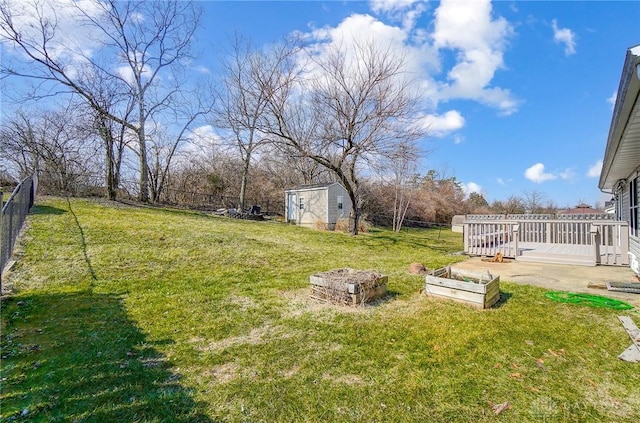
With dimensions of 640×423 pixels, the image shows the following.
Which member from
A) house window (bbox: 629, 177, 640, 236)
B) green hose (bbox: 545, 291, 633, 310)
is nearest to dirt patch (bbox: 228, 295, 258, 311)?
green hose (bbox: 545, 291, 633, 310)

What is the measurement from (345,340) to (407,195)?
23.2 metres

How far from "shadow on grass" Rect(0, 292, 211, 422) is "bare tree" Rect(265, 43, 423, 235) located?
944cm

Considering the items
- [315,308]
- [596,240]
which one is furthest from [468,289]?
[596,240]

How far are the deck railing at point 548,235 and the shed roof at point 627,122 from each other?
1.69 m

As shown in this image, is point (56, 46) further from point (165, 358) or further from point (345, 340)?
point (345, 340)

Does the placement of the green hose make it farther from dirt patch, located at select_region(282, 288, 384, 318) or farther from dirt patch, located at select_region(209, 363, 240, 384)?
dirt patch, located at select_region(209, 363, 240, 384)

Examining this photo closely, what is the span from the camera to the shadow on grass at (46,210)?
9747 millimetres

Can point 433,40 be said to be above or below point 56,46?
below

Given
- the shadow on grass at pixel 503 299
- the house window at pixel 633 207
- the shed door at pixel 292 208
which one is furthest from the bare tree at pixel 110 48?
the house window at pixel 633 207

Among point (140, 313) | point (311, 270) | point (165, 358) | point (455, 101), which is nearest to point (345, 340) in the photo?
point (165, 358)

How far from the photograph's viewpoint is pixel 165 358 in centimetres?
296

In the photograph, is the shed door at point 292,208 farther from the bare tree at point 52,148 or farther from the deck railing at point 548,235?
the deck railing at point 548,235

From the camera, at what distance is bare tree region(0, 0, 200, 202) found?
44.3 feet

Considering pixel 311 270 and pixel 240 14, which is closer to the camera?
pixel 311 270
